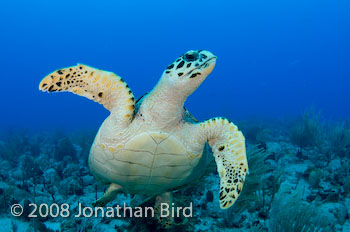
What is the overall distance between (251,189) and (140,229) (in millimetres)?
1790

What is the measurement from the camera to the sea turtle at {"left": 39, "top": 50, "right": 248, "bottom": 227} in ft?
8.75

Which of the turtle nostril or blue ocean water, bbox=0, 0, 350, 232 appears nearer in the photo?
the turtle nostril

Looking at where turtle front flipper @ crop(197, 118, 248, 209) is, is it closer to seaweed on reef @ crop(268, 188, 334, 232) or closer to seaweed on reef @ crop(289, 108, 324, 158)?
seaweed on reef @ crop(268, 188, 334, 232)

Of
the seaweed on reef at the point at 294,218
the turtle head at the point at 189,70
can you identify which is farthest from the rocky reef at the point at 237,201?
the turtle head at the point at 189,70

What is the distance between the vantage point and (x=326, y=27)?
102 metres

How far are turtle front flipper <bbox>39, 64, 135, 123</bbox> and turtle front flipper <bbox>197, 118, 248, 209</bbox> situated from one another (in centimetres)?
96

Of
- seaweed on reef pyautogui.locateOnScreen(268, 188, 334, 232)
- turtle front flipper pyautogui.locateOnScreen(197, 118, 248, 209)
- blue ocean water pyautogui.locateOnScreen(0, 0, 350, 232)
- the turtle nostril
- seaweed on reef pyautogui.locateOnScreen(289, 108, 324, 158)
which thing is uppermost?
blue ocean water pyautogui.locateOnScreen(0, 0, 350, 232)

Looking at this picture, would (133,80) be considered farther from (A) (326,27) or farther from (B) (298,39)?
(A) (326,27)

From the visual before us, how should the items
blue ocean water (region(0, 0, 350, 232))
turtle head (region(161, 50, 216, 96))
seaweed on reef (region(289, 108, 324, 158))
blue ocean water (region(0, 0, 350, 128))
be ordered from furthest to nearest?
blue ocean water (region(0, 0, 350, 128)), blue ocean water (region(0, 0, 350, 232)), seaweed on reef (region(289, 108, 324, 158)), turtle head (region(161, 50, 216, 96))

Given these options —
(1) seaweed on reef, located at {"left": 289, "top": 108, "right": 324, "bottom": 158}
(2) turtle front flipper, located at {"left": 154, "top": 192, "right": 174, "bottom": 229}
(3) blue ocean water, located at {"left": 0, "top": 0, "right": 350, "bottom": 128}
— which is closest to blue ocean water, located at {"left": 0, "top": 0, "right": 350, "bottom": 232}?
(3) blue ocean water, located at {"left": 0, "top": 0, "right": 350, "bottom": 128}

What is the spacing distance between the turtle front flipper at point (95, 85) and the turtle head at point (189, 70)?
54cm

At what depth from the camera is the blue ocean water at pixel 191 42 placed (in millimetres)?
101062

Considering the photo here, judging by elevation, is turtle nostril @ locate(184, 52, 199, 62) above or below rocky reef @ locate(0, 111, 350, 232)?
above

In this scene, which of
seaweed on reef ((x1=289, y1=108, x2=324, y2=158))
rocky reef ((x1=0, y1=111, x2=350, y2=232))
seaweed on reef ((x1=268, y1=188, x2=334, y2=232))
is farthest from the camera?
seaweed on reef ((x1=289, y1=108, x2=324, y2=158))
